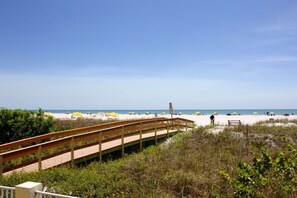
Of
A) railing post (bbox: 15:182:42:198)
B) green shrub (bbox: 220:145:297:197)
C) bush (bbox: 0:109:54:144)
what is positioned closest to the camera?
railing post (bbox: 15:182:42:198)

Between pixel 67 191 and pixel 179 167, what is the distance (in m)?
4.64

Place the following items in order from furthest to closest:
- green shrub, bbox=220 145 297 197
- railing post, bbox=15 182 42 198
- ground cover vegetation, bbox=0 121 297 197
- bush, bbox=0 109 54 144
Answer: bush, bbox=0 109 54 144, ground cover vegetation, bbox=0 121 297 197, green shrub, bbox=220 145 297 197, railing post, bbox=15 182 42 198

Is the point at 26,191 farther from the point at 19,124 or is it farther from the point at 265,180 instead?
the point at 19,124

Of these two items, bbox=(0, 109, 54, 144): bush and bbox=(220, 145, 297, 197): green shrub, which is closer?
bbox=(220, 145, 297, 197): green shrub

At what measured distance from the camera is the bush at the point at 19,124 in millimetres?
14312

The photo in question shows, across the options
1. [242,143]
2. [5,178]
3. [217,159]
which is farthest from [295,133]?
[5,178]

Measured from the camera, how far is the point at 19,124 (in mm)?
14531

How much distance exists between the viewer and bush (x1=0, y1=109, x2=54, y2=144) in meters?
14.3

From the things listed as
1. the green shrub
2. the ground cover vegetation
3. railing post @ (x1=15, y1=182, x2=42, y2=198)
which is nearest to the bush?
the ground cover vegetation

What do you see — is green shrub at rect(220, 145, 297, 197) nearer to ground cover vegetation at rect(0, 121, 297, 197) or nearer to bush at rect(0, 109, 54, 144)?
ground cover vegetation at rect(0, 121, 297, 197)

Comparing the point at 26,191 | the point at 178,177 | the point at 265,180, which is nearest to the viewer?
the point at 26,191

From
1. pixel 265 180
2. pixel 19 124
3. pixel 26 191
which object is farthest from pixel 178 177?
pixel 19 124

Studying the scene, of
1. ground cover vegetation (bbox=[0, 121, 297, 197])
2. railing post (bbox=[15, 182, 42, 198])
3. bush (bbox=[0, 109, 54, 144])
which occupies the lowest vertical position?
ground cover vegetation (bbox=[0, 121, 297, 197])

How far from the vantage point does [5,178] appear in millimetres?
7137
